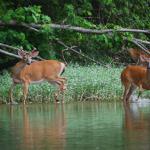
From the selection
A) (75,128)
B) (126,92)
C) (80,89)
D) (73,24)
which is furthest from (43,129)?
(73,24)

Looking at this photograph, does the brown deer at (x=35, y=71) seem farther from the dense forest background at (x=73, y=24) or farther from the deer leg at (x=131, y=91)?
the deer leg at (x=131, y=91)

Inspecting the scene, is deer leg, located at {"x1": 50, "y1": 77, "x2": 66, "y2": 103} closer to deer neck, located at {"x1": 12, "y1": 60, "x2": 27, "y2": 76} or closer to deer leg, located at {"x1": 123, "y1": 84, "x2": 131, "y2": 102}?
deer neck, located at {"x1": 12, "y1": 60, "x2": 27, "y2": 76}

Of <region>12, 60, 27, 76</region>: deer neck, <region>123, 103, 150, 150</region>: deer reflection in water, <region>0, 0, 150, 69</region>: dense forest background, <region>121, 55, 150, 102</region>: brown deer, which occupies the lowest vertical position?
<region>123, 103, 150, 150</region>: deer reflection in water

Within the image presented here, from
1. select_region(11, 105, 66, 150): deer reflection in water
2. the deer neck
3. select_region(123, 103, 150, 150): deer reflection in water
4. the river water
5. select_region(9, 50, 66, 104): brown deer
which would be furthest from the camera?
the deer neck

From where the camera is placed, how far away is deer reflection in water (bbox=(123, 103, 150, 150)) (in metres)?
9.16

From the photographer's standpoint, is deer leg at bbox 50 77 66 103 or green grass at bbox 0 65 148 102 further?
green grass at bbox 0 65 148 102

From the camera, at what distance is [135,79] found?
20.1 meters

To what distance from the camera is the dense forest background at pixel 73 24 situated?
70.7ft

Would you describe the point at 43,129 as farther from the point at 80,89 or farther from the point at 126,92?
the point at 80,89

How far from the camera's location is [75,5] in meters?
25.7

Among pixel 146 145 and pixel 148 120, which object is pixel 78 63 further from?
pixel 146 145

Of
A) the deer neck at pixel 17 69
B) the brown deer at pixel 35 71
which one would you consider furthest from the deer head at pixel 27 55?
the deer neck at pixel 17 69

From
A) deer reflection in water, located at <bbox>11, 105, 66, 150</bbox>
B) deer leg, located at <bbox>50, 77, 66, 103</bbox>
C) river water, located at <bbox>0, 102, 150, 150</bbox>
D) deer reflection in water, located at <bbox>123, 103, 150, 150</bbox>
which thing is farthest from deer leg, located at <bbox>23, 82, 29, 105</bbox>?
deer reflection in water, located at <bbox>123, 103, 150, 150</bbox>

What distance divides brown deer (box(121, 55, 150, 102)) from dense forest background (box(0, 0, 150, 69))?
1.77m
